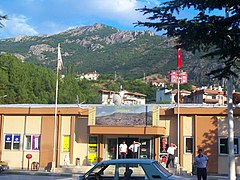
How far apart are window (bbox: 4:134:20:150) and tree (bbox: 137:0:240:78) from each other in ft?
60.2

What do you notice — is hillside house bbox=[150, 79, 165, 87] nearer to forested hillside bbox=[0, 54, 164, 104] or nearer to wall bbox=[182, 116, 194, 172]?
forested hillside bbox=[0, 54, 164, 104]

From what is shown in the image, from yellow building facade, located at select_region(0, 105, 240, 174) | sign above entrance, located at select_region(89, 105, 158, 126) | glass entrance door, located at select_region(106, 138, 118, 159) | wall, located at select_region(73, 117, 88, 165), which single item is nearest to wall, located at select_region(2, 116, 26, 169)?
yellow building facade, located at select_region(0, 105, 240, 174)

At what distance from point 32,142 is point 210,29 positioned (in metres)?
19.2

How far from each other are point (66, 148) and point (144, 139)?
5.45 metres

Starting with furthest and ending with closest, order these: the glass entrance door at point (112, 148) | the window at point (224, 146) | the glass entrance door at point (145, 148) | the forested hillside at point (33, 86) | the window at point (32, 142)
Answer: the forested hillside at point (33, 86) < the window at point (32, 142) < the glass entrance door at point (112, 148) < the glass entrance door at point (145, 148) < the window at point (224, 146)

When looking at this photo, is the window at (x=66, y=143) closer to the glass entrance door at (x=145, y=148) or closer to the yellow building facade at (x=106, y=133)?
the yellow building facade at (x=106, y=133)

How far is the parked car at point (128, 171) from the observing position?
10211mm

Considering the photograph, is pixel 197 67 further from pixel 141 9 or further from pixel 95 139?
pixel 141 9

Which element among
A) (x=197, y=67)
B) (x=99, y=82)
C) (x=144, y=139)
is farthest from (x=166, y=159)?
(x=99, y=82)

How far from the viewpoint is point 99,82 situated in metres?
126

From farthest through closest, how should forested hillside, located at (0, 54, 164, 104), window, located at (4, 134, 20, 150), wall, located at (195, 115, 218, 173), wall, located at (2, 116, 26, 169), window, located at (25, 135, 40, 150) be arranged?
1. forested hillside, located at (0, 54, 164, 104)
2. window, located at (4, 134, 20, 150)
3. wall, located at (2, 116, 26, 169)
4. window, located at (25, 135, 40, 150)
5. wall, located at (195, 115, 218, 173)

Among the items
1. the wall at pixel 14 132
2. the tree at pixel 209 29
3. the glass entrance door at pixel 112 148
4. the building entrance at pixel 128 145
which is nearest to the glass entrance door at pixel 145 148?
the building entrance at pixel 128 145

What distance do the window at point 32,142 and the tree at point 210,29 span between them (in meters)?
17.4

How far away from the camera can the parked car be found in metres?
10.2
